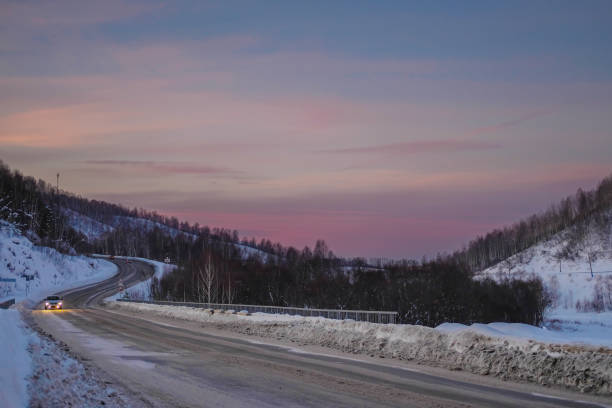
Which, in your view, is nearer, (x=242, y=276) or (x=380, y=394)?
(x=380, y=394)

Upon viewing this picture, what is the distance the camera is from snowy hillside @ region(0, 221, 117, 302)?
90.0 metres

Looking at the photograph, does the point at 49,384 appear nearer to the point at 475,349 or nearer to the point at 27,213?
the point at 475,349

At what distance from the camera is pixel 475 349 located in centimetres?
1477

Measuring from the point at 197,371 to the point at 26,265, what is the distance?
327 feet

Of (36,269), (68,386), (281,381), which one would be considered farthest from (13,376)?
(36,269)

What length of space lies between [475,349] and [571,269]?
157 metres

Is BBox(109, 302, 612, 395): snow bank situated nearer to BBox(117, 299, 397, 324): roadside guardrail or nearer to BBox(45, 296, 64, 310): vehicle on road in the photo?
BBox(117, 299, 397, 324): roadside guardrail

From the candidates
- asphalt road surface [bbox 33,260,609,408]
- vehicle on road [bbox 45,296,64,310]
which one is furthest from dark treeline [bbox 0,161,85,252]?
asphalt road surface [bbox 33,260,609,408]

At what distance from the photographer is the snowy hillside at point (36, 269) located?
295 ft

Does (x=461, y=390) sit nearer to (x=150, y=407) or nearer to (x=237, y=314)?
(x=150, y=407)

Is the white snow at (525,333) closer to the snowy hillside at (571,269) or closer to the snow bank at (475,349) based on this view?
the snow bank at (475,349)

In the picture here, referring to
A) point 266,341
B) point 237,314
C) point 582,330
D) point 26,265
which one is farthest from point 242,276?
point 266,341

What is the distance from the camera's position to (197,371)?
49.1 feet

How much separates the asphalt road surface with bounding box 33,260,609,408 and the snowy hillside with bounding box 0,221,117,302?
69.4 metres
